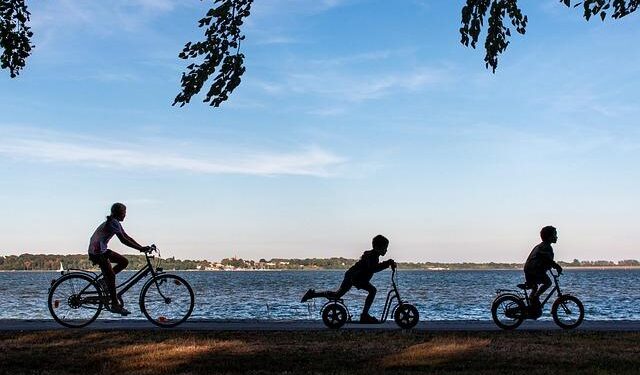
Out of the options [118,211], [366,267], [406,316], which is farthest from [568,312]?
[118,211]

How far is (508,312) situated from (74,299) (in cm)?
748

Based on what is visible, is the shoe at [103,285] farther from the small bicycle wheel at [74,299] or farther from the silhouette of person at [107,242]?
the silhouette of person at [107,242]

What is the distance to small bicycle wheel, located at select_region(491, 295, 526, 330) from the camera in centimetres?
1290

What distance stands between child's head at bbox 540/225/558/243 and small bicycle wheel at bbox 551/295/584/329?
3.67ft

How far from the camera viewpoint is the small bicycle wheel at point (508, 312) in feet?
42.3

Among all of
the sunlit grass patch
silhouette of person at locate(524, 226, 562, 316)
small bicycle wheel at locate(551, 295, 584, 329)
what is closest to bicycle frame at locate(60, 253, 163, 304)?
the sunlit grass patch

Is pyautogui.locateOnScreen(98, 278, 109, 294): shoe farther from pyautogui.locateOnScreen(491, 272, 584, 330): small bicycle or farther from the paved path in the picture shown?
pyautogui.locateOnScreen(491, 272, 584, 330): small bicycle

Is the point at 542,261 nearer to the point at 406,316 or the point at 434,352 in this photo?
the point at 406,316

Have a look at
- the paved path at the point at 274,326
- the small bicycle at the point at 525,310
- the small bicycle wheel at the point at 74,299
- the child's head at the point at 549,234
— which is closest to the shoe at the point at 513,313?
the small bicycle at the point at 525,310

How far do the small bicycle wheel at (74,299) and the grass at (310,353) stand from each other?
109cm

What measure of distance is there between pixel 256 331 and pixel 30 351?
11.1 feet

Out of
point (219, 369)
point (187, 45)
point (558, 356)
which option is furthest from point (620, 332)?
point (187, 45)

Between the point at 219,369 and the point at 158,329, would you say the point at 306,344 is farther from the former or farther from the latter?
the point at 158,329

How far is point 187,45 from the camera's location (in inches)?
332
